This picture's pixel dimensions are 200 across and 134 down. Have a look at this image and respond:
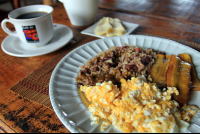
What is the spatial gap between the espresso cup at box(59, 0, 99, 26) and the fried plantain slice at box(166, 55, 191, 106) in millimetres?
1322

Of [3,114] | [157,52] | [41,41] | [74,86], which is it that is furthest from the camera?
[41,41]

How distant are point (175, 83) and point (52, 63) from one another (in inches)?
43.7

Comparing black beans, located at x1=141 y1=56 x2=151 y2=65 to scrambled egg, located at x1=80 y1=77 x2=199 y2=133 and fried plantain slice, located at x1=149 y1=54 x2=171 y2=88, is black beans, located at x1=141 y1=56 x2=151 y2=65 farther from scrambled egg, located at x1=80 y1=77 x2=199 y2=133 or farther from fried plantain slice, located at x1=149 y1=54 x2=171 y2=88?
scrambled egg, located at x1=80 y1=77 x2=199 y2=133

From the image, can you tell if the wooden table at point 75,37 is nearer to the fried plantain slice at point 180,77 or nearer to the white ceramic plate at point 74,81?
the white ceramic plate at point 74,81

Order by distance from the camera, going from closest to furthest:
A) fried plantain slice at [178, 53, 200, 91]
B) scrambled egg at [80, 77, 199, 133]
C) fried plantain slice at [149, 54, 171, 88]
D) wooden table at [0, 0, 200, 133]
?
scrambled egg at [80, 77, 199, 133] → wooden table at [0, 0, 200, 133] → fried plantain slice at [178, 53, 200, 91] → fried plantain slice at [149, 54, 171, 88]

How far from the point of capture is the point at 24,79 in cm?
134

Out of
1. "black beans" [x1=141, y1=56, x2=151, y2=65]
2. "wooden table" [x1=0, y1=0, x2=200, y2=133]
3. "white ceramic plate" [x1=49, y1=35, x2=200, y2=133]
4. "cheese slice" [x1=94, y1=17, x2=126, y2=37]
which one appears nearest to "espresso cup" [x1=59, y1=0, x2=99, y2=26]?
"wooden table" [x1=0, y1=0, x2=200, y2=133]

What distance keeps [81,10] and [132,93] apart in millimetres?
1519

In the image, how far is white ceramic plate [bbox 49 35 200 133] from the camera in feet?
2.89

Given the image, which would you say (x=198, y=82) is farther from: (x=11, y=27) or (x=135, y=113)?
(x=11, y=27)

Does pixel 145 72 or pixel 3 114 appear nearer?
pixel 3 114

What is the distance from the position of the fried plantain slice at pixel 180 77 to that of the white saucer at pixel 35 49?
1101 millimetres

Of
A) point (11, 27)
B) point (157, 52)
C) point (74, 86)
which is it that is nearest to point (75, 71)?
point (74, 86)

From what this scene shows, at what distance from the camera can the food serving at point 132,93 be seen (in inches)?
35.1
